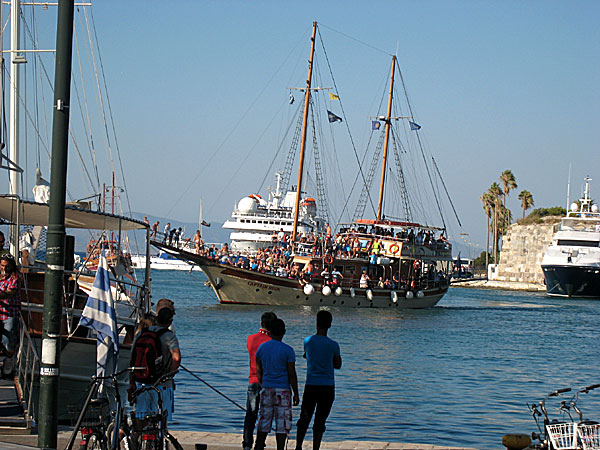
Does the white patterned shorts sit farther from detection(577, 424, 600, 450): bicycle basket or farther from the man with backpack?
detection(577, 424, 600, 450): bicycle basket

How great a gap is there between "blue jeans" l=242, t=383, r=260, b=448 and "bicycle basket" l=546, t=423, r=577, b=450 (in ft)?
9.98

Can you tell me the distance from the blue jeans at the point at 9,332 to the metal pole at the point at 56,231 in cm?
383

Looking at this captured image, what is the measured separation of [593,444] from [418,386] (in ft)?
46.3

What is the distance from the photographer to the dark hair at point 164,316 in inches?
324

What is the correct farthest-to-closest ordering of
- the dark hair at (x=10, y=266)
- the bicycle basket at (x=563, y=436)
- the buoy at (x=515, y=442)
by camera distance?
1. the dark hair at (x=10, y=266)
2. the buoy at (x=515, y=442)
3. the bicycle basket at (x=563, y=436)

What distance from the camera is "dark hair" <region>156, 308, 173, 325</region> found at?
27.0ft

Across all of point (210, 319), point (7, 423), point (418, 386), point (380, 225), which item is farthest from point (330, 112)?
point (7, 423)

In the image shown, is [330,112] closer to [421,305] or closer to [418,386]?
[421,305]

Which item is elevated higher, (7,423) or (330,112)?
(330,112)

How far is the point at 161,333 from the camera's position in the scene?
822 cm

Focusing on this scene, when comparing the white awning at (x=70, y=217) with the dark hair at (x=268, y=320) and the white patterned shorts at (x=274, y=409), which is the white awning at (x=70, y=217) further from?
the white patterned shorts at (x=274, y=409)

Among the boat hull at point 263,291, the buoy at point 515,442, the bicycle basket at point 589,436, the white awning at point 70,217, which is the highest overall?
the white awning at point 70,217

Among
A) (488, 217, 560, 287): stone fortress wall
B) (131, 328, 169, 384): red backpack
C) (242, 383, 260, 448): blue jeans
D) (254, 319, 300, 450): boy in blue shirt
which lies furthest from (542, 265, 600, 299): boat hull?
(131, 328, 169, 384): red backpack

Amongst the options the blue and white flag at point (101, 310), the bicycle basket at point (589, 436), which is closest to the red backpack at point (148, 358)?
the blue and white flag at point (101, 310)
